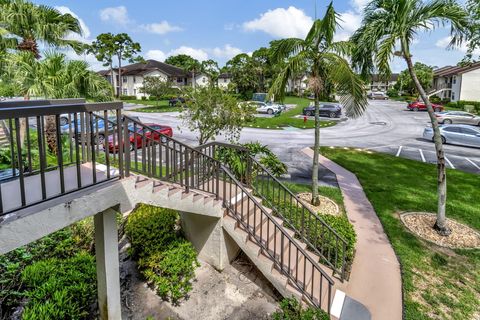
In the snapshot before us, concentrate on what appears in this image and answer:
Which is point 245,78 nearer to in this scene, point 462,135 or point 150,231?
point 462,135

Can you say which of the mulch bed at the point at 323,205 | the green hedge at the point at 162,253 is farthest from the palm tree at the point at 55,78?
the mulch bed at the point at 323,205

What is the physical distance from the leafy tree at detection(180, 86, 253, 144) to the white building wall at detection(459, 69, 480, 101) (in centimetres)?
4277

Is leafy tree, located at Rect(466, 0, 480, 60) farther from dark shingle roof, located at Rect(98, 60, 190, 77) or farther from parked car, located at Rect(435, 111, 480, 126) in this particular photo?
dark shingle roof, located at Rect(98, 60, 190, 77)

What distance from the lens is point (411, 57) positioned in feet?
26.1

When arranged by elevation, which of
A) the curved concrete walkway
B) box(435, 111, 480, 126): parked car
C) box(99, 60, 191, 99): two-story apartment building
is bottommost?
the curved concrete walkway

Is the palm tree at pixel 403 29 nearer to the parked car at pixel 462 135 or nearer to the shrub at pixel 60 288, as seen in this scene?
the shrub at pixel 60 288

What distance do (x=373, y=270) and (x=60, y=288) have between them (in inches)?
232

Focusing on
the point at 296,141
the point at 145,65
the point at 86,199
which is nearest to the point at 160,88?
the point at 145,65

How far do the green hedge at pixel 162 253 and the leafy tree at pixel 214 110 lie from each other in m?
5.81

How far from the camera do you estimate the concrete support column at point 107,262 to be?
179 inches

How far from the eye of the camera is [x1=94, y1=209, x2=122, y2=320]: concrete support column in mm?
4559

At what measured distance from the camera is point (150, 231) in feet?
21.0

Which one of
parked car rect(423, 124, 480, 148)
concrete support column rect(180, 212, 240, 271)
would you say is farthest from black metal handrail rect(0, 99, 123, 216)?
parked car rect(423, 124, 480, 148)

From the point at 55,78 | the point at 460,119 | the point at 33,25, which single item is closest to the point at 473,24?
the point at 55,78
